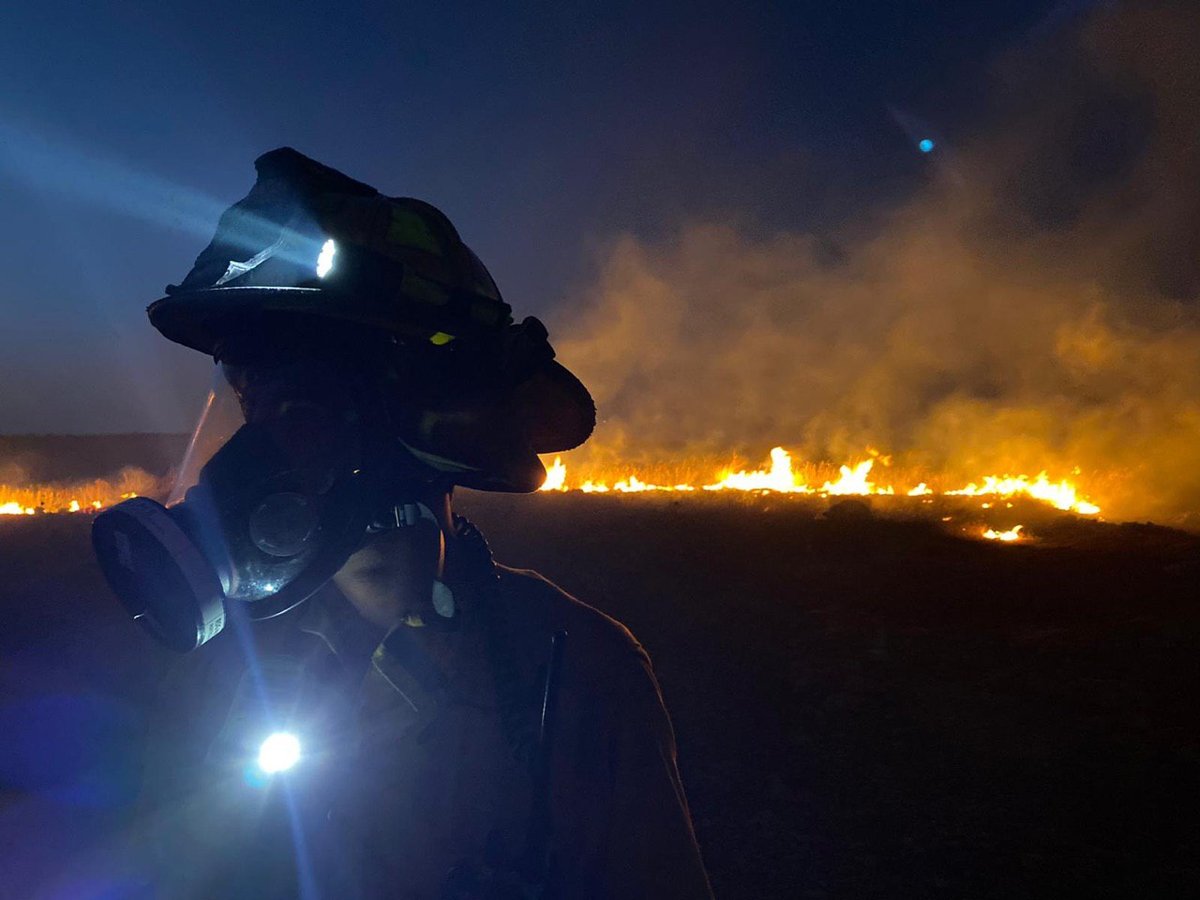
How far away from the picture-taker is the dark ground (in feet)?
19.8

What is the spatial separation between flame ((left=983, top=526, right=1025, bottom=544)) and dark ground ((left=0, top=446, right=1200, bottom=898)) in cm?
137

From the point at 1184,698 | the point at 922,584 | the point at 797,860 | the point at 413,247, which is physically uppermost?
the point at 413,247

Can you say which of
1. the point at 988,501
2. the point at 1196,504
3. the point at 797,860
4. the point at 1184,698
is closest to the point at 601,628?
Answer: the point at 797,860

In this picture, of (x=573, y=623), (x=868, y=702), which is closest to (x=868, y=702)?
(x=868, y=702)

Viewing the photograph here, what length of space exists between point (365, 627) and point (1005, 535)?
20.0 metres

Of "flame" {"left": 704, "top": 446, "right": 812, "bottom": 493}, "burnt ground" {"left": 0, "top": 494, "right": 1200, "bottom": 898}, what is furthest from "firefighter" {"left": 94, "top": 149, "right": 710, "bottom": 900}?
"flame" {"left": 704, "top": 446, "right": 812, "bottom": 493}

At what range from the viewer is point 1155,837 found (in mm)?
6266

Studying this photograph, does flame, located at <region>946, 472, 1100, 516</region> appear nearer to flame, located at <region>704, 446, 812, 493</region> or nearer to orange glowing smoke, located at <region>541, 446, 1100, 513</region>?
orange glowing smoke, located at <region>541, 446, 1100, 513</region>

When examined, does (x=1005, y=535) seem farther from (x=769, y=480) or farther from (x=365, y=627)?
(x=365, y=627)

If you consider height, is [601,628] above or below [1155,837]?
above

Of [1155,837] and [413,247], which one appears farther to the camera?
[1155,837]

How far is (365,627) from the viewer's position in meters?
1.45

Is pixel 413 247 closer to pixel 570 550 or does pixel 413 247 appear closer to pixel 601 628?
pixel 601 628

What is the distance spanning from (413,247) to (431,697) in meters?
0.95
